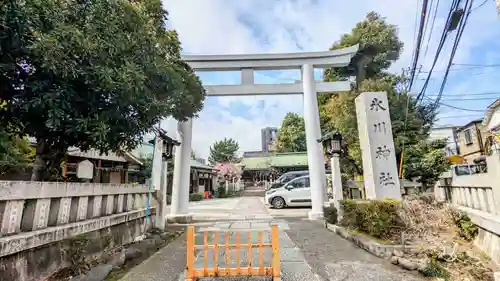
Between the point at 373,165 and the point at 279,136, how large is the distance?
23846 mm

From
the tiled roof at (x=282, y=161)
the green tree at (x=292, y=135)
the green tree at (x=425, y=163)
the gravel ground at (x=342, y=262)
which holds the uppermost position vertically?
the green tree at (x=292, y=135)

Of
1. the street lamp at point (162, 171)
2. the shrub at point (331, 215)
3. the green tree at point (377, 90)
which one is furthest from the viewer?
the green tree at point (377, 90)

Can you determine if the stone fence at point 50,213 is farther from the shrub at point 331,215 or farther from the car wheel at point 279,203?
the car wheel at point 279,203

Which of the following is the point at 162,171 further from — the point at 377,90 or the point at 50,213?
the point at 377,90

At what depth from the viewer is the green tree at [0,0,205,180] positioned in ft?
8.96

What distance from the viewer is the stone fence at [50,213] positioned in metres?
2.22

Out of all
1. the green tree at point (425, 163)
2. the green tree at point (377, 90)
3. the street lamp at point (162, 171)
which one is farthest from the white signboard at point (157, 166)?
the green tree at point (425, 163)

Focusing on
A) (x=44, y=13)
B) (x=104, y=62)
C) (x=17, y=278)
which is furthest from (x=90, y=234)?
(x=44, y=13)

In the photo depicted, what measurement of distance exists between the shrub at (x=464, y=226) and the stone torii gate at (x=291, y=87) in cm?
380

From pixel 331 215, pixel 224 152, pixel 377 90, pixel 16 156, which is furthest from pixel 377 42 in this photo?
pixel 224 152

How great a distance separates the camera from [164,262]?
3795 millimetres

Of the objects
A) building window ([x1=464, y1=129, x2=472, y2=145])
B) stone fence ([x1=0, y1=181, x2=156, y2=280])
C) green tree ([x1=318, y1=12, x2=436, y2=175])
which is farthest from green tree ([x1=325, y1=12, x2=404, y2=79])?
stone fence ([x1=0, y1=181, x2=156, y2=280])

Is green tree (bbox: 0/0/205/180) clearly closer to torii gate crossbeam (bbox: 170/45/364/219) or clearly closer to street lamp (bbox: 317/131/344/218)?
torii gate crossbeam (bbox: 170/45/364/219)

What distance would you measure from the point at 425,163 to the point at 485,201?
5810 mm
